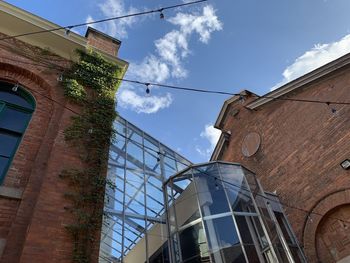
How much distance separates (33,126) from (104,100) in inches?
64.1

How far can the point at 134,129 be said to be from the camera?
1059 centimetres

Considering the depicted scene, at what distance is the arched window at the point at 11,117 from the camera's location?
544cm

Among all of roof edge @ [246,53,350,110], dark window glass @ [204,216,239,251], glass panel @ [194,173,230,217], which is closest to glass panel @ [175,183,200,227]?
glass panel @ [194,173,230,217]

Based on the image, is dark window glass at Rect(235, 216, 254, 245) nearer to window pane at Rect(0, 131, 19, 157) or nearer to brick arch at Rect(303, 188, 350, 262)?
brick arch at Rect(303, 188, 350, 262)

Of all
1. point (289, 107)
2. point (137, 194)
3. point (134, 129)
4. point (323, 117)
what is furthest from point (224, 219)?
point (289, 107)

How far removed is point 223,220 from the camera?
771 centimetres

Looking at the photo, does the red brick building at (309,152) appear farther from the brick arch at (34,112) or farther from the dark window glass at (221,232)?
the brick arch at (34,112)

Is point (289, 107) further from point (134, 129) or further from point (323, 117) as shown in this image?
point (134, 129)

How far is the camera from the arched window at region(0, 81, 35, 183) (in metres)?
5.44

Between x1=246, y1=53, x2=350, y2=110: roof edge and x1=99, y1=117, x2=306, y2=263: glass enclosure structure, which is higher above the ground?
x1=246, y1=53, x2=350, y2=110: roof edge

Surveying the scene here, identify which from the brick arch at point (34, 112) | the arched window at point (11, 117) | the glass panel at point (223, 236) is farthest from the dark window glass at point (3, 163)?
the glass panel at point (223, 236)

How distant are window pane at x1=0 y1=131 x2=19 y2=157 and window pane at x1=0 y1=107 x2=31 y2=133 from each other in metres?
0.18

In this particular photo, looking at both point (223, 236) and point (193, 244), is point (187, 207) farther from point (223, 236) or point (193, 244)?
point (223, 236)

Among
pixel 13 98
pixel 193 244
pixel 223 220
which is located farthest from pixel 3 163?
pixel 223 220
